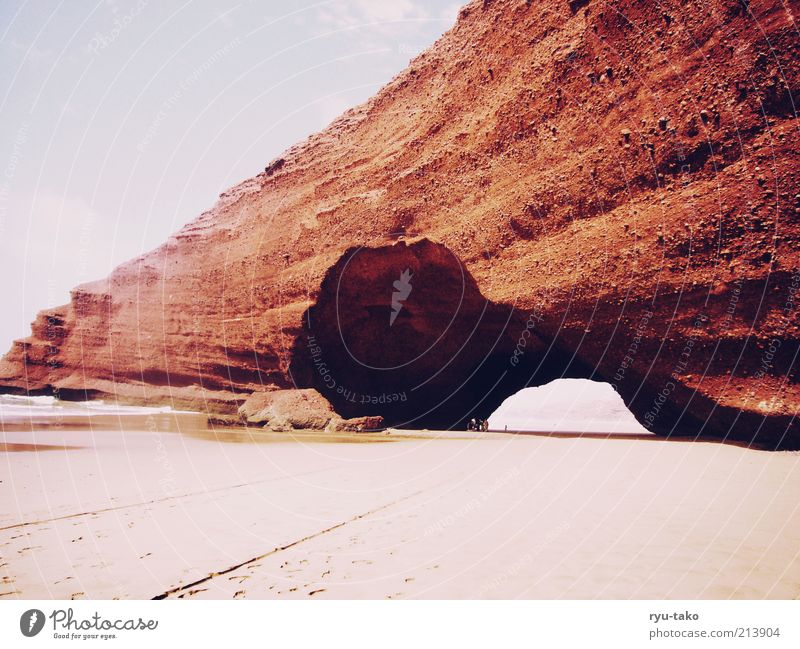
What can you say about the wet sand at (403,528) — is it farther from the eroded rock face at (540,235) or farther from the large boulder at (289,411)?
the large boulder at (289,411)

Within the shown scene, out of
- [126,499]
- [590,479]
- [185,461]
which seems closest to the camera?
[126,499]

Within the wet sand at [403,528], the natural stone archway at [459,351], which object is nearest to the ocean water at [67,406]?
the natural stone archway at [459,351]

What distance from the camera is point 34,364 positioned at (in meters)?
25.1

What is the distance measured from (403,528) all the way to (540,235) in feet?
31.5

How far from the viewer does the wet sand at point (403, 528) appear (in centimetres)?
282

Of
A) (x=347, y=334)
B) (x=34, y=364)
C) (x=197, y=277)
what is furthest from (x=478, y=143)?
(x=34, y=364)

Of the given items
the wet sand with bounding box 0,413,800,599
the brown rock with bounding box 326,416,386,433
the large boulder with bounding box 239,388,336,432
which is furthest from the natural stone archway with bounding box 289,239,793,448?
the brown rock with bounding box 326,416,386,433

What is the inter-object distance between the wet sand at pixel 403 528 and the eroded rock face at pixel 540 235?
3033 millimetres

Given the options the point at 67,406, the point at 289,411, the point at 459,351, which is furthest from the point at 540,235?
the point at 67,406

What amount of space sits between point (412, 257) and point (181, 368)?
14233mm

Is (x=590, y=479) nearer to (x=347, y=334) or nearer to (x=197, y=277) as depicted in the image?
(x=347, y=334)

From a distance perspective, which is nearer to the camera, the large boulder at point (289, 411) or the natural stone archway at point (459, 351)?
the natural stone archway at point (459, 351)

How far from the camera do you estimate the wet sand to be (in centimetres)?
282

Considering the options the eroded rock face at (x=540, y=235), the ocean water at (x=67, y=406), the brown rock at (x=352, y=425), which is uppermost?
the eroded rock face at (x=540, y=235)
